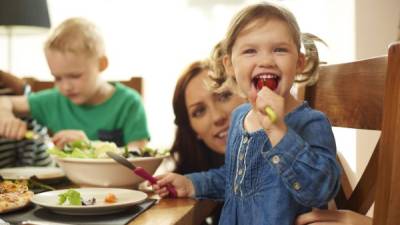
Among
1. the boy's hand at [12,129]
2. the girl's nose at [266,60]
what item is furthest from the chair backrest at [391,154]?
the boy's hand at [12,129]

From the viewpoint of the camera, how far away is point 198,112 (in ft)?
4.76

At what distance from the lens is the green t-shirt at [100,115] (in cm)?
165

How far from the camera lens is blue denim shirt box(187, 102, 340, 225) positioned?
734 millimetres

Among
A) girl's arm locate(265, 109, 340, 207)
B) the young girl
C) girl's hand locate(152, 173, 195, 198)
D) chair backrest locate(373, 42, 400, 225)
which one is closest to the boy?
girl's hand locate(152, 173, 195, 198)

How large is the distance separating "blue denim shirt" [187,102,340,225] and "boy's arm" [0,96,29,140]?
1.78 ft

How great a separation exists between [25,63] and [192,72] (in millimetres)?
1736

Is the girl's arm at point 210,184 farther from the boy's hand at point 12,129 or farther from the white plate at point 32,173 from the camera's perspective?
the boy's hand at point 12,129

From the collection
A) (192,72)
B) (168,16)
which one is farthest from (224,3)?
(192,72)

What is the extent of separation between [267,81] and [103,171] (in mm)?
448

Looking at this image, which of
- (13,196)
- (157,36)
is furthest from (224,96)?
(157,36)

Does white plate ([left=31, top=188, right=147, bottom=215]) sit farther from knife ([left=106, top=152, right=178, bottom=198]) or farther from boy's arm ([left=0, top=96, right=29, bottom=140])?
boy's arm ([left=0, top=96, right=29, bottom=140])

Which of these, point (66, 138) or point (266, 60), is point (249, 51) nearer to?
point (266, 60)

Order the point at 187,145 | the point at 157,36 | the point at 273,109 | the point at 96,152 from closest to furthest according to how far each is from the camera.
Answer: the point at 273,109 → the point at 96,152 → the point at 187,145 → the point at 157,36

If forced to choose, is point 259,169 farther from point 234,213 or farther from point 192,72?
point 192,72
